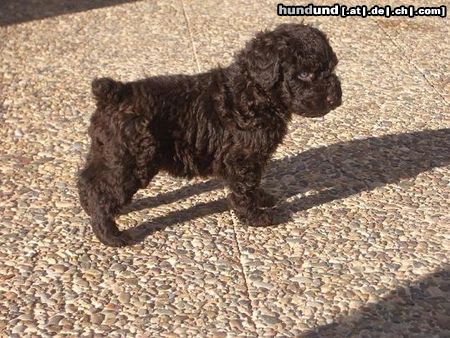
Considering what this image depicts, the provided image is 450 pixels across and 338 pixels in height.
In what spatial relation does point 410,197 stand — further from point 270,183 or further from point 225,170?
point 225,170

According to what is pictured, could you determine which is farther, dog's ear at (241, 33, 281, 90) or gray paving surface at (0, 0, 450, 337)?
dog's ear at (241, 33, 281, 90)

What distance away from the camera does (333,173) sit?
5.86 meters

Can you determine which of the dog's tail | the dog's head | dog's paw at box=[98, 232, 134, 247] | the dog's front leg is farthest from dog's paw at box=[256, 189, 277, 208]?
the dog's tail

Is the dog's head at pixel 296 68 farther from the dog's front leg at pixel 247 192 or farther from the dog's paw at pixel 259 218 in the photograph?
the dog's paw at pixel 259 218

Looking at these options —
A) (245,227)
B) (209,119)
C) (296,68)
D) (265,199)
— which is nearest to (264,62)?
(296,68)

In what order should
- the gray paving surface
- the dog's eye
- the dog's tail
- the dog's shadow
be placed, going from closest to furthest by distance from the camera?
1. the gray paving surface
2. the dog's tail
3. the dog's eye
4. the dog's shadow

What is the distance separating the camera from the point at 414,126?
6586 mm

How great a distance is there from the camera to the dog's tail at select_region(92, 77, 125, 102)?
4.59m

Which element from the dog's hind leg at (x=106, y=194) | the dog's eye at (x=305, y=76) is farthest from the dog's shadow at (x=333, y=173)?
the dog's eye at (x=305, y=76)

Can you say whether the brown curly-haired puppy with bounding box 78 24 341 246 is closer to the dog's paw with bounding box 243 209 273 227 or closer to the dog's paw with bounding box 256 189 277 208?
the dog's paw with bounding box 243 209 273 227

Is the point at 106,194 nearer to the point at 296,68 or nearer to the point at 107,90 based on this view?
the point at 107,90

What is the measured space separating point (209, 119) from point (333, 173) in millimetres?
1380

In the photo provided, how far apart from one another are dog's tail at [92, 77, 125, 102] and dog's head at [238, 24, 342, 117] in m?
0.84

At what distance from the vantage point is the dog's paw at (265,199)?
5.21 meters
